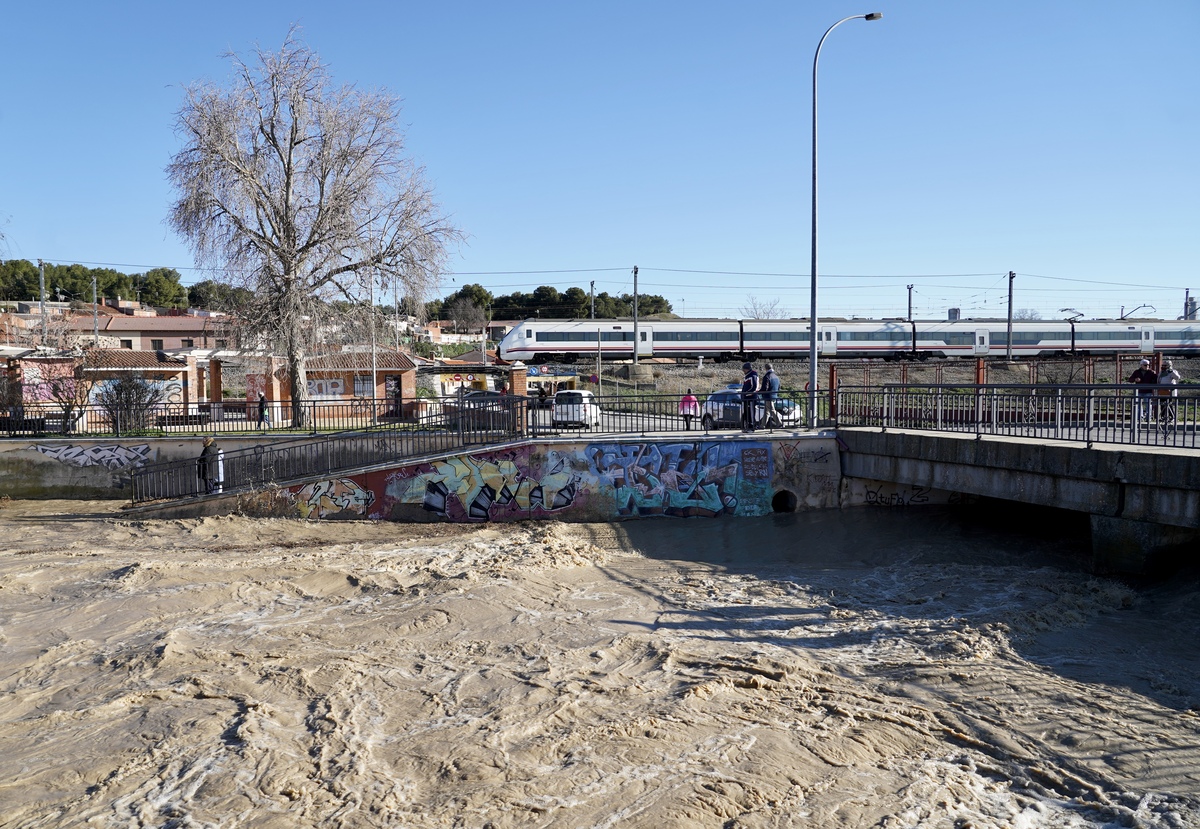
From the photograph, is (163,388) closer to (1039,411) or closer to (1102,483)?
(1039,411)

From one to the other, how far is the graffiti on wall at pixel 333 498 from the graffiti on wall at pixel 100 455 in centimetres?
640

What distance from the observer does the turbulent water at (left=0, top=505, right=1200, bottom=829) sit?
21.0 ft

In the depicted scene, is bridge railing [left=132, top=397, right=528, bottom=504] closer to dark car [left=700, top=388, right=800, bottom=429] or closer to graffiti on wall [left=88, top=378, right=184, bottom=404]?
dark car [left=700, top=388, right=800, bottom=429]

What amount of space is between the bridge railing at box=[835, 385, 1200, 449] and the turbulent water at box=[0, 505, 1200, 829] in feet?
6.93

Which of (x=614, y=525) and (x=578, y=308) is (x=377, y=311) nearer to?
(x=614, y=525)

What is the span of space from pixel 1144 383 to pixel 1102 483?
425cm

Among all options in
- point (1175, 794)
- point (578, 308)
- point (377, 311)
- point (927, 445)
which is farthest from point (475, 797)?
point (578, 308)

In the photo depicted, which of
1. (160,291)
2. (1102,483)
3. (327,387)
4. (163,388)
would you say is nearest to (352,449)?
(163,388)

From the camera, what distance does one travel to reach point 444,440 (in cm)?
1828

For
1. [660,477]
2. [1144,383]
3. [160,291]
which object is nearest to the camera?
[1144,383]

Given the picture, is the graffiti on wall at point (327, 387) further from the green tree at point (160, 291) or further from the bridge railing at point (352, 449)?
the green tree at point (160, 291)

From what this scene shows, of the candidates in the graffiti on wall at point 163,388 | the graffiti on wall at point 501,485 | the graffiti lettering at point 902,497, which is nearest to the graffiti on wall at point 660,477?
the graffiti on wall at point 501,485

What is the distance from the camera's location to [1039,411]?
14.9 m

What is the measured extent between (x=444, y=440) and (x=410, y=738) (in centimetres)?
1118
